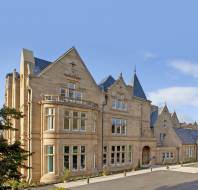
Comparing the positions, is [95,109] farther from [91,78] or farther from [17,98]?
[17,98]

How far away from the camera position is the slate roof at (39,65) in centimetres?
2978

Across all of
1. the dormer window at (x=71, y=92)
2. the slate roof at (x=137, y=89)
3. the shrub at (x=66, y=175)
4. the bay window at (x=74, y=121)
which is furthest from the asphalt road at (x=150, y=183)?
the slate roof at (x=137, y=89)

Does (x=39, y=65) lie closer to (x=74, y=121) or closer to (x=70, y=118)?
(x=70, y=118)

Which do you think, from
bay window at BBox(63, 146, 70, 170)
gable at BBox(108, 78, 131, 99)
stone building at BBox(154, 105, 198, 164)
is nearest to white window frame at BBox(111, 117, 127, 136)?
gable at BBox(108, 78, 131, 99)

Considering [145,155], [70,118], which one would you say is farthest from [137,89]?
[70,118]

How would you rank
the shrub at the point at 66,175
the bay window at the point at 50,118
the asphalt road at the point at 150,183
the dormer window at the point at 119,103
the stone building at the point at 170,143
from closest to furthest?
1. the asphalt road at the point at 150,183
2. the shrub at the point at 66,175
3. the bay window at the point at 50,118
4. the dormer window at the point at 119,103
5. the stone building at the point at 170,143

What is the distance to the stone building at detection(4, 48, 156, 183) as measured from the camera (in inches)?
1111

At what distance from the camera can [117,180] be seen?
92.6 feet

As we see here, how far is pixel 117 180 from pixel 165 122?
24.9m

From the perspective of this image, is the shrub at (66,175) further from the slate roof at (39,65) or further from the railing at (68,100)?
the slate roof at (39,65)

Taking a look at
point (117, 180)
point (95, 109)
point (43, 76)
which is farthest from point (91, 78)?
point (117, 180)

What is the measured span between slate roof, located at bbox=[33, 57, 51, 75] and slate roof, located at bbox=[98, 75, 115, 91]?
889cm

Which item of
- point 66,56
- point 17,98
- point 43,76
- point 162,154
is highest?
point 66,56

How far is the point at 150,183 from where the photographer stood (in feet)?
86.6
